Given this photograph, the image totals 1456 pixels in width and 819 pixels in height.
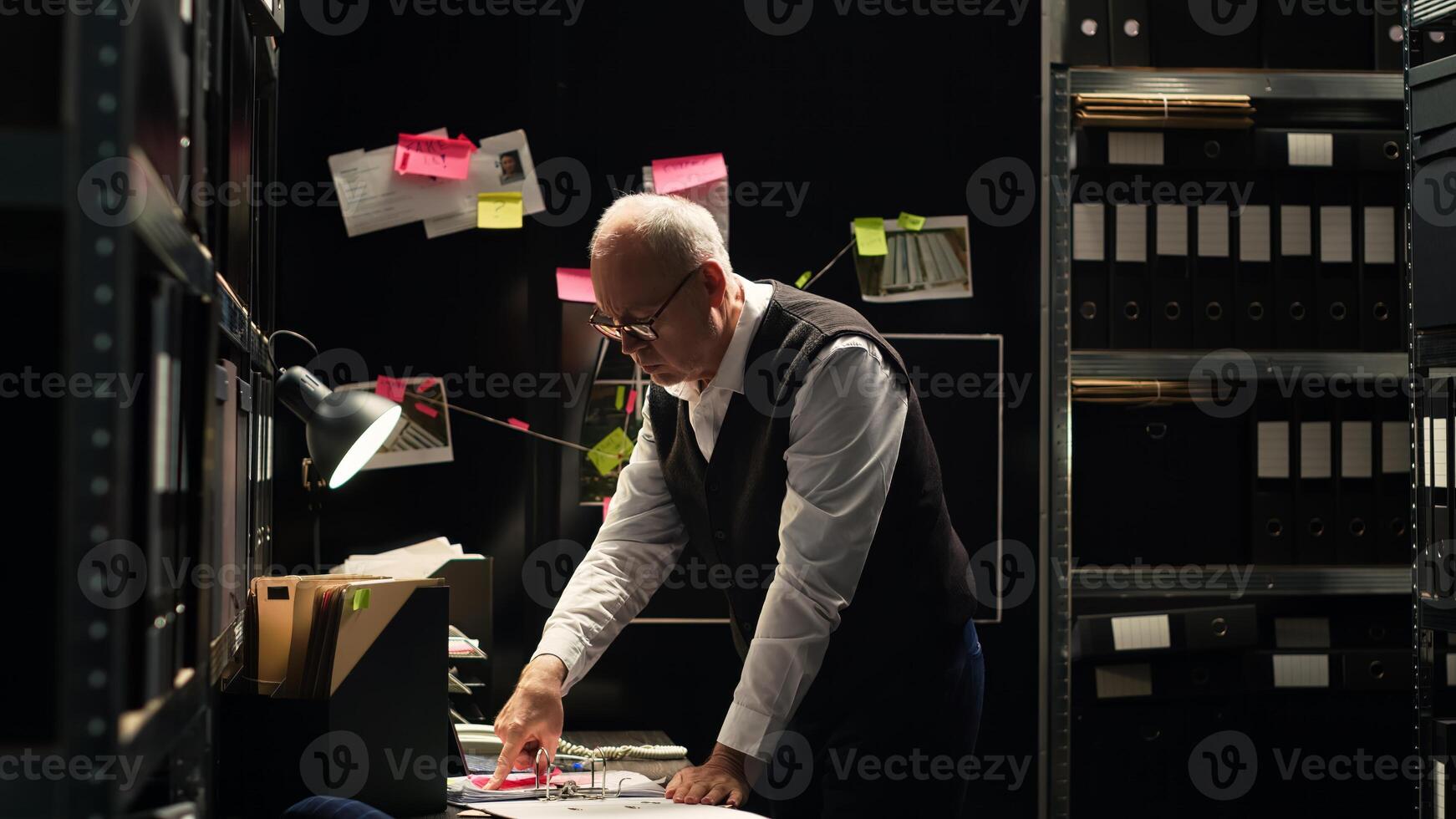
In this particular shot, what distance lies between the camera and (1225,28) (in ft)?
9.18

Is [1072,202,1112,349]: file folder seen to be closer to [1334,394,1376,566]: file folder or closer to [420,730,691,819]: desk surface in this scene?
[1334,394,1376,566]: file folder

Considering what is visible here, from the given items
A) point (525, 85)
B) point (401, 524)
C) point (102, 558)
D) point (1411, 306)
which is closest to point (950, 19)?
point (525, 85)

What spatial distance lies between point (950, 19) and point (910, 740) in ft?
5.95

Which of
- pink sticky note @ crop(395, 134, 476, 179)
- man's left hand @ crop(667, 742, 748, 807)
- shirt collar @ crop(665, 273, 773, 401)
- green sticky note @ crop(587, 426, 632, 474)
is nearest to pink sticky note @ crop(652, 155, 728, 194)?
pink sticky note @ crop(395, 134, 476, 179)

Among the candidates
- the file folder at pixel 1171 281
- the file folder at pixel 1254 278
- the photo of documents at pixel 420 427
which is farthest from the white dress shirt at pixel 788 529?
the file folder at pixel 1254 278

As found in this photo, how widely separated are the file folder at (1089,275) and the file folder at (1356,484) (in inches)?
22.1

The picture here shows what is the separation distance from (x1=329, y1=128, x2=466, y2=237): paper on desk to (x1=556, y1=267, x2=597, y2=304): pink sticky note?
0.28m

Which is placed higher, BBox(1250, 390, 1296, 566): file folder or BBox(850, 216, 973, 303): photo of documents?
BBox(850, 216, 973, 303): photo of documents

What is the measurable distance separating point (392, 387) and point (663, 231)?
4.09 ft

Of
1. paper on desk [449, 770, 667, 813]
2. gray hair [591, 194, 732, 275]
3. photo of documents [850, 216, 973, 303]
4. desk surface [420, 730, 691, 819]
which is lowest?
desk surface [420, 730, 691, 819]

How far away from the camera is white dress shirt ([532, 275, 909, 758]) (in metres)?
1.51

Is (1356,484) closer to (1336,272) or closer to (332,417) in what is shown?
(1336,272)

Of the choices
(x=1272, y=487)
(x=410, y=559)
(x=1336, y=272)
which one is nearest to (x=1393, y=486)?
(x=1272, y=487)

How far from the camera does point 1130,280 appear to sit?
9.09 feet
